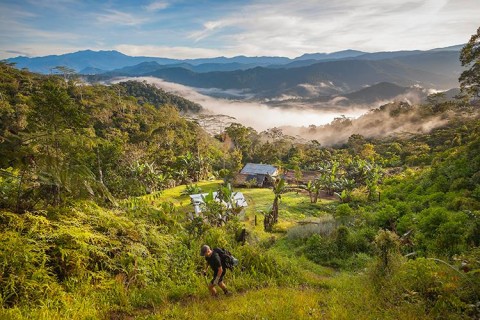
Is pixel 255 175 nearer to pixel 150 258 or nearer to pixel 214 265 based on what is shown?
pixel 150 258

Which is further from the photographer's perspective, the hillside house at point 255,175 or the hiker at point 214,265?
the hillside house at point 255,175

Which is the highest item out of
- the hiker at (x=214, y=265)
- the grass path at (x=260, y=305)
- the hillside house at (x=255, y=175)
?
the hiker at (x=214, y=265)

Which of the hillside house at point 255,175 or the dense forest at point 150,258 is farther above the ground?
the dense forest at point 150,258

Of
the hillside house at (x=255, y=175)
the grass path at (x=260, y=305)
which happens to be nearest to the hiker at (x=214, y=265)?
the grass path at (x=260, y=305)

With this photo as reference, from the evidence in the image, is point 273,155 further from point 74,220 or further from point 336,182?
point 74,220

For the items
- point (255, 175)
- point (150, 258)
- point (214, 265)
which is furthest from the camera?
point (255, 175)

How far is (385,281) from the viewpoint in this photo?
8.23 meters

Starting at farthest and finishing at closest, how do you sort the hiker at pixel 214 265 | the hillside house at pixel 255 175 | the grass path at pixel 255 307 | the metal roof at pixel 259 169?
the metal roof at pixel 259 169 → the hillside house at pixel 255 175 → the hiker at pixel 214 265 → the grass path at pixel 255 307

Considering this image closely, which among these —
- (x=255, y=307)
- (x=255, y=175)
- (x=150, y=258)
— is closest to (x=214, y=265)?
(x=255, y=307)

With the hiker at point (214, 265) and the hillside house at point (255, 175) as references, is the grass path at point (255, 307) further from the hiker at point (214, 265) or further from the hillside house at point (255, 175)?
the hillside house at point (255, 175)

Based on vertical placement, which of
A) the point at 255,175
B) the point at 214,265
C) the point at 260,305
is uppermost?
the point at 214,265

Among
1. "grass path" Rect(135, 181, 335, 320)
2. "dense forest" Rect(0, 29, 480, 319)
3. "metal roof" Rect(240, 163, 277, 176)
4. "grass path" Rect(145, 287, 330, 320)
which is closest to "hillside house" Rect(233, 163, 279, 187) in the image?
"metal roof" Rect(240, 163, 277, 176)

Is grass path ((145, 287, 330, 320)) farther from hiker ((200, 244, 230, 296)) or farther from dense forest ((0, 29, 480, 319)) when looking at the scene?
hiker ((200, 244, 230, 296))

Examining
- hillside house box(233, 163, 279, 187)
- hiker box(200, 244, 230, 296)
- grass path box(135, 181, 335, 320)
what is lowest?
hillside house box(233, 163, 279, 187)
